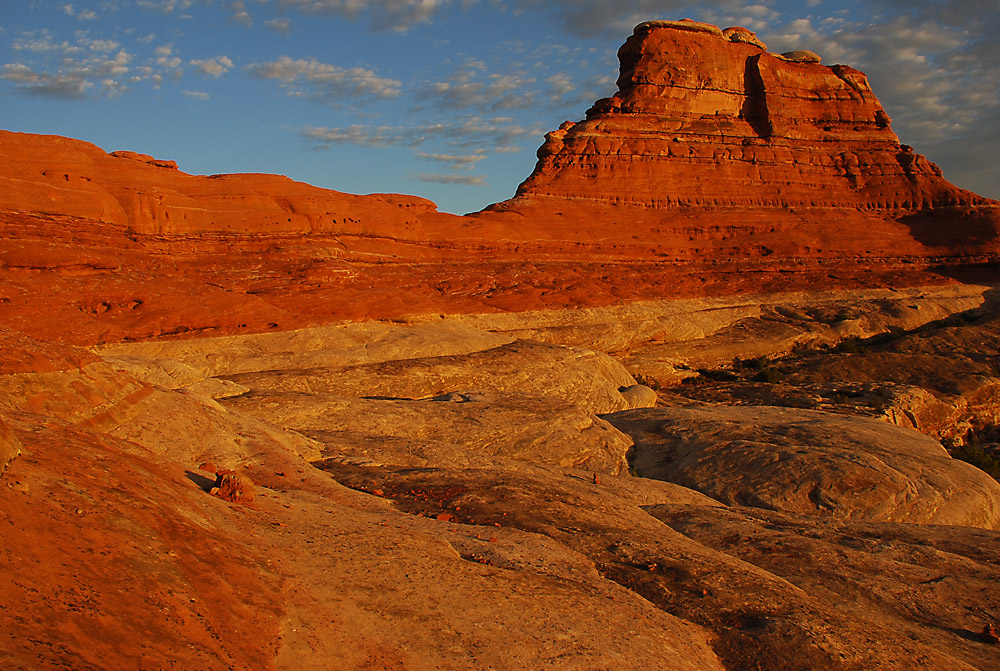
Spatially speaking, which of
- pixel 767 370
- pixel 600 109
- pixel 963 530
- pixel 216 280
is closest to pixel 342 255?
pixel 216 280

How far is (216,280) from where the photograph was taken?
757 inches

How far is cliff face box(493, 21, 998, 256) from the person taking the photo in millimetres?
38906

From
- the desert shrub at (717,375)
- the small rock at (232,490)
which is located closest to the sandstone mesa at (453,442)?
the small rock at (232,490)

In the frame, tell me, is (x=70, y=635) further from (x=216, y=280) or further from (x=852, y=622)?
(x=216, y=280)

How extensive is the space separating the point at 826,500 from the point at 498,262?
20.3m

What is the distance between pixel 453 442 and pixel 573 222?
25.4m

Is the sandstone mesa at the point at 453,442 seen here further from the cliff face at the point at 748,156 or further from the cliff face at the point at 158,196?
the cliff face at the point at 748,156

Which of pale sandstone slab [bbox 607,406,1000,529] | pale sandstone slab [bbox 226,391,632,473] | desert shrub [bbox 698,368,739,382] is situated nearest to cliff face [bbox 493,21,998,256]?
desert shrub [bbox 698,368,739,382]

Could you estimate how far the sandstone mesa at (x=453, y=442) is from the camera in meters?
4.25

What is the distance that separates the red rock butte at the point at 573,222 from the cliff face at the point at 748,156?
0.14 metres

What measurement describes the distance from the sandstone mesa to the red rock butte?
0.50 ft

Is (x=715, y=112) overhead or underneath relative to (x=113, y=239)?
overhead

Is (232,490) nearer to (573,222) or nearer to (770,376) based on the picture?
(770,376)

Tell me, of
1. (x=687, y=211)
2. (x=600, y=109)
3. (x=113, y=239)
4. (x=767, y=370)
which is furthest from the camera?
(x=600, y=109)
